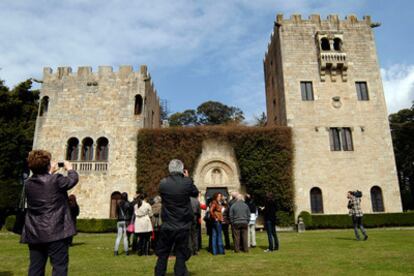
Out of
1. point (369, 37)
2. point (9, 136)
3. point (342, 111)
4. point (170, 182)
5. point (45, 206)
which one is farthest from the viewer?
point (9, 136)

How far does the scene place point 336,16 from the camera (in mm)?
24953

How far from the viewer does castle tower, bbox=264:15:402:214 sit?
69.9 feet

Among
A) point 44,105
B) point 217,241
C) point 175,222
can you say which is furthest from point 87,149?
point 175,222

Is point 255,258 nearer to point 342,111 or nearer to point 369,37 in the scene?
point 342,111

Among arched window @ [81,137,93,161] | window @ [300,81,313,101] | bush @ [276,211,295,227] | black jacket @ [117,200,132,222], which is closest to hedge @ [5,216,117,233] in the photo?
arched window @ [81,137,93,161]

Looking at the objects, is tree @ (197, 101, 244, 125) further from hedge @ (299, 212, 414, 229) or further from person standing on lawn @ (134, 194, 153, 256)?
person standing on lawn @ (134, 194, 153, 256)

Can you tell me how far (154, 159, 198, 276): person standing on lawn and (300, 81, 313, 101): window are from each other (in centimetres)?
2020

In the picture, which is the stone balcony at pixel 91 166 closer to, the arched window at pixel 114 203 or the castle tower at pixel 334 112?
the arched window at pixel 114 203

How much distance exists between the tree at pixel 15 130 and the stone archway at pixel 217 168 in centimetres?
1442

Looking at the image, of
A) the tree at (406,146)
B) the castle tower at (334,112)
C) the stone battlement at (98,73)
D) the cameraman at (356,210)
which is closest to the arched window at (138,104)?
the stone battlement at (98,73)

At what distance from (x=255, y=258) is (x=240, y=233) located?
1409 millimetres

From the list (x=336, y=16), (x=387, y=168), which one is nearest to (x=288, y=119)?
(x=387, y=168)

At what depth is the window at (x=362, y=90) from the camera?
2344 cm

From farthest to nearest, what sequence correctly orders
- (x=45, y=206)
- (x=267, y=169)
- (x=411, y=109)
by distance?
1. (x=411, y=109)
2. (x=267, y=169)
3. (x=45, y=206)
